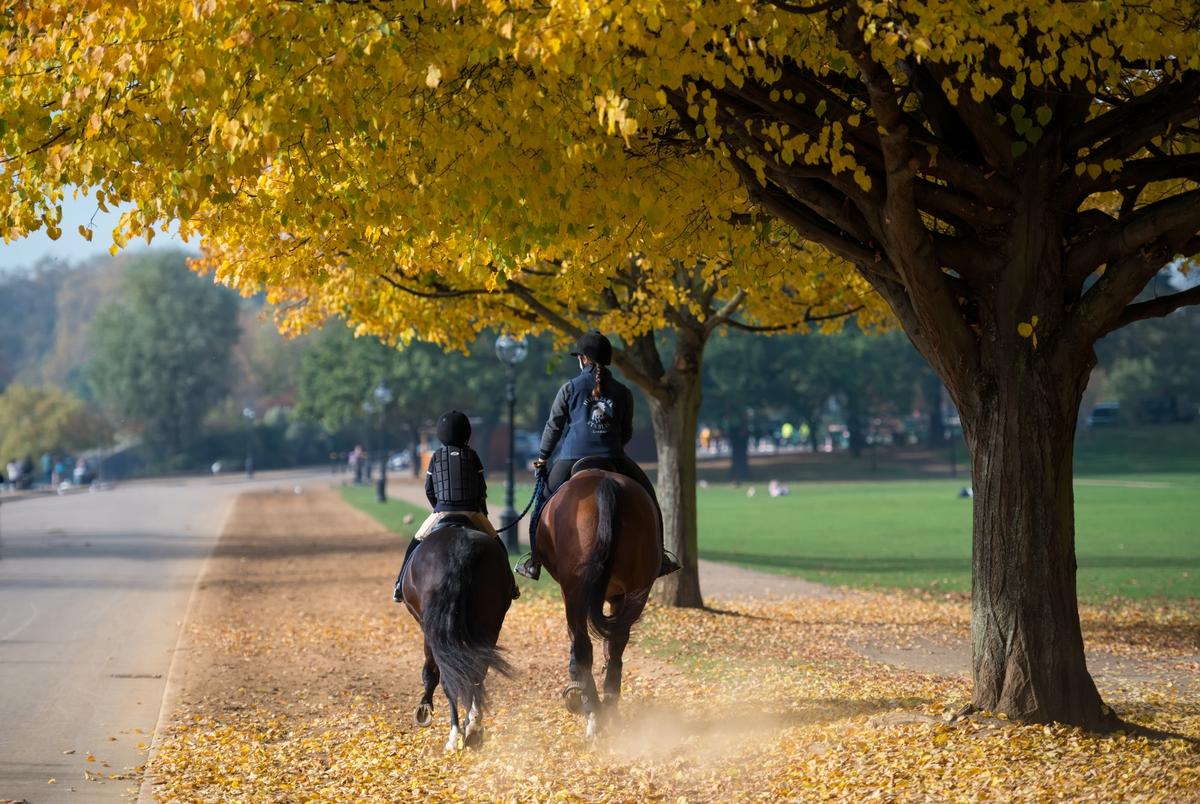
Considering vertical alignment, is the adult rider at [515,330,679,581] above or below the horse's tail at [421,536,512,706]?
above

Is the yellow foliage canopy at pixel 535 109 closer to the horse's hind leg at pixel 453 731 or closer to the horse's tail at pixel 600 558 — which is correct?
the horse's tail at pixel 600 558

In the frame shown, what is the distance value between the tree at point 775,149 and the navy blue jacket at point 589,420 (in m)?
1.09

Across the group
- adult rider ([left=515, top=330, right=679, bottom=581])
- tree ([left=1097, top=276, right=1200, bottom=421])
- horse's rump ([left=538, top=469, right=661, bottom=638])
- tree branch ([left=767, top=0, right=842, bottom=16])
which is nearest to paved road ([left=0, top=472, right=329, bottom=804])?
horse's rump ([left=538, top=469, right=661, bottom=638])

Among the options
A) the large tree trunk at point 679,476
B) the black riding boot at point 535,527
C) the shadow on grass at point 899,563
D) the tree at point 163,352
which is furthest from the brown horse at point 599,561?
the tree at point 163,352

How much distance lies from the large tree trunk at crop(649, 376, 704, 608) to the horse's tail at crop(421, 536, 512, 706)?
23.9 feet

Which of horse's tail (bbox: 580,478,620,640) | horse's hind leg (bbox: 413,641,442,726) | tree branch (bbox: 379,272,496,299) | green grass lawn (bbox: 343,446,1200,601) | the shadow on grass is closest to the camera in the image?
horse's tail (bbox: 580,478,620,640)

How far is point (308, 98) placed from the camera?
684 centimetres

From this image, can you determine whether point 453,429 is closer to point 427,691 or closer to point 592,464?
point 592,464

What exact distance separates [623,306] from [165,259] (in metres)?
91.2

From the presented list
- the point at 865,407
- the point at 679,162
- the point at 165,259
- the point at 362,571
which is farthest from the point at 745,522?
the point at 165,259

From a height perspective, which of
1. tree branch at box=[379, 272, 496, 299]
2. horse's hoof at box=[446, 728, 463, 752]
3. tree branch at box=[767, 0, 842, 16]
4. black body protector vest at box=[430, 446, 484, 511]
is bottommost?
horse's hoof at box=[446, 728, 463, 752]

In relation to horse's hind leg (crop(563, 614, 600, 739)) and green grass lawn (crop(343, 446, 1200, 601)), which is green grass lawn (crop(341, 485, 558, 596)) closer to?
green grass lawn (crop(343, 446, 1200, 601))

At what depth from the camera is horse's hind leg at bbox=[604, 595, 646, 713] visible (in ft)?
28.8

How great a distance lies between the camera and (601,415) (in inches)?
361
